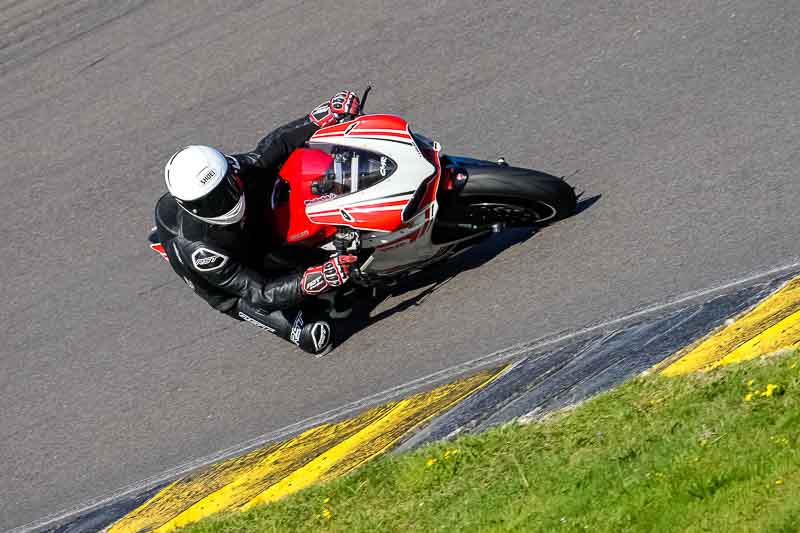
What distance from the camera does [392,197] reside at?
22.8 feet

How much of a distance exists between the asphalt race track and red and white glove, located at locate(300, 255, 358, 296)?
805mm

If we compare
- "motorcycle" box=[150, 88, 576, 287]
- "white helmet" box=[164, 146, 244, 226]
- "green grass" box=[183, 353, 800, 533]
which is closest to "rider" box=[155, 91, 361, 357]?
"white helmet" box=[164, 146, 244, 226]

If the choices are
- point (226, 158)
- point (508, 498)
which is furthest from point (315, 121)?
point (508, 498)

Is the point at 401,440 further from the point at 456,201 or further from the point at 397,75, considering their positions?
the point at 397,75

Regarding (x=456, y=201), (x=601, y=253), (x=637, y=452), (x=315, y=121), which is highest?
(x=315, y=121)

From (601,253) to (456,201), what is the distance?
109cm

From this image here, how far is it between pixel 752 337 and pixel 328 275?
9.14ft

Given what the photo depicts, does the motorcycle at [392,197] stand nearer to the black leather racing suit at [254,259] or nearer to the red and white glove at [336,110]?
the black leather racing suit at [254,259]

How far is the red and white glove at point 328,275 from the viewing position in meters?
7.11

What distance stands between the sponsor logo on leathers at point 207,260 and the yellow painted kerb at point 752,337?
10.2 ft

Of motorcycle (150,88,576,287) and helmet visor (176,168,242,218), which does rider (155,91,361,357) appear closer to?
helmet visor (176,168,242,218)

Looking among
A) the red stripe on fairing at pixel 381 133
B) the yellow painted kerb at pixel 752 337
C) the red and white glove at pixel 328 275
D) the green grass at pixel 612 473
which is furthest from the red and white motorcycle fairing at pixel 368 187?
the yellow painted kerb at pixel 752 337

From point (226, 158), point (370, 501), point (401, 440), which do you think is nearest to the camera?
point (370, 501)

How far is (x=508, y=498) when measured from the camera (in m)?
5.56
